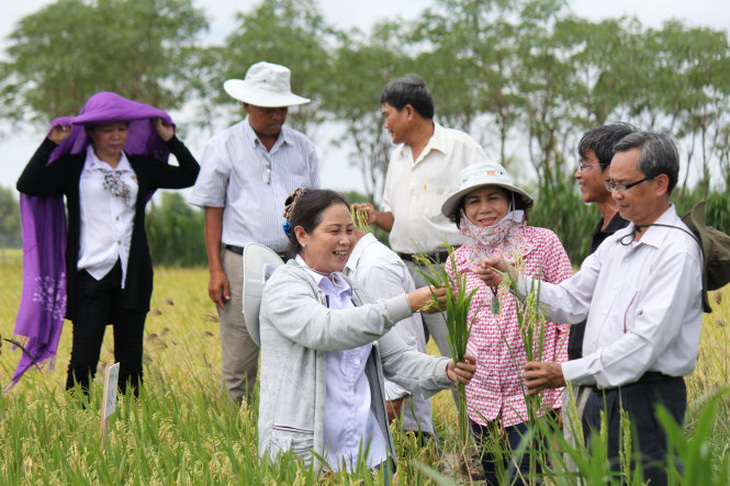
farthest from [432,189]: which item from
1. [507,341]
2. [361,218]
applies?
[507,341]

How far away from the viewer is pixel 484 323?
3.35 metres

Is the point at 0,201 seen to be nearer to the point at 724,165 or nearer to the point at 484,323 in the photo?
the point at 724,165

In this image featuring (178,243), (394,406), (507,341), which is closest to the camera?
(507,341)

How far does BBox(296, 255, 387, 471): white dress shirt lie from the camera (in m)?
2.88

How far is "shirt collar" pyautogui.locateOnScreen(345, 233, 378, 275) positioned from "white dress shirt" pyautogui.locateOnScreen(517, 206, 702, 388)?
3.60 ft

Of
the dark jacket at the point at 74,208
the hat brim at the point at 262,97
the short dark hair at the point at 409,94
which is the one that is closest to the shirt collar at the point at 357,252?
the short dark hair at the point at 409,94

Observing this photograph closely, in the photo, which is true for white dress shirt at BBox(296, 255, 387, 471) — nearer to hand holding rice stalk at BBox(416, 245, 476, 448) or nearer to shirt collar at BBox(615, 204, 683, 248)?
hand holding rice stalk at BBox(416, 245, 476, 448)

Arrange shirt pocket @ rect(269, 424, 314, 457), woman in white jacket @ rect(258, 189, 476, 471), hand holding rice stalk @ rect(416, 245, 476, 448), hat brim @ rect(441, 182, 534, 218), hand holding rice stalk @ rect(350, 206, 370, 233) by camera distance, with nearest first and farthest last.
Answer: hand holding rice stalk @ rect(416, 245, 476, 448) → woman in white jacket @ rect(258, 189, 476, 471) → shirt pocket @ rect(269, 424, 314, 457) → hat brim @ rect(441, 182, 534, 218) → hand holding rice stalk @ rect(350, 206, 370, 233)

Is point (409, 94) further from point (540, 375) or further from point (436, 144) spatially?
point (540, 375)

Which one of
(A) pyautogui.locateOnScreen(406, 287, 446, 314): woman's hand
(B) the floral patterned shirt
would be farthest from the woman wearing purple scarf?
(A) pyautogui.locateOnScreen(406, 287, 446, 314): woman's hand

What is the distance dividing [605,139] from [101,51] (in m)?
19.8

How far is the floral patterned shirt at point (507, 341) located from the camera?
10.7ft

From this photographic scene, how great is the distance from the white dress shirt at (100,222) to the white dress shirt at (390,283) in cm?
148

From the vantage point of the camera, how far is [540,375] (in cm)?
264
